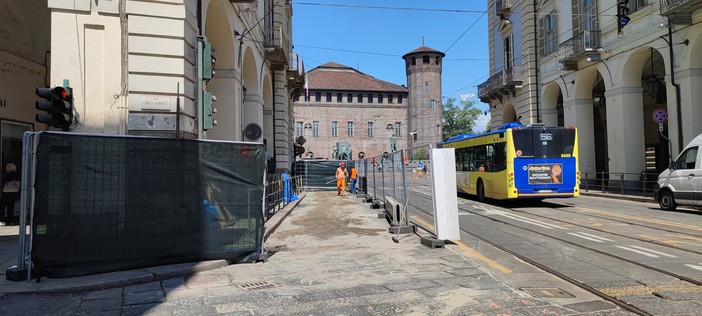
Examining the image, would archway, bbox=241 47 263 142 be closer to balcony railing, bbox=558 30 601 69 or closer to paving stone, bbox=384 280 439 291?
paving stone, bbox=384 280 439 291

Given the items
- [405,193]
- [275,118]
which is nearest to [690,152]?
[405,193]

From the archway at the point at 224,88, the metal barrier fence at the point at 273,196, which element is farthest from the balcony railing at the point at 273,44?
the metal barrier fence at the point at 273,196

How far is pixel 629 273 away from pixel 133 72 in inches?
396

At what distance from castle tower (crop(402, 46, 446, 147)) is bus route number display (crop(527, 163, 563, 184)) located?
215ft

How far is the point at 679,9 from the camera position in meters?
17.5

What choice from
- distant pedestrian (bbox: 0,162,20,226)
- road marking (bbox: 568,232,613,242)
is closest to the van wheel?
road marking (bbox: 568,232,613,242)

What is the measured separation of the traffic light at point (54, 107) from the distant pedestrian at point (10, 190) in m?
4.44

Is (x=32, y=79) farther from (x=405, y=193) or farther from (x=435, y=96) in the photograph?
(x=435, y=96)

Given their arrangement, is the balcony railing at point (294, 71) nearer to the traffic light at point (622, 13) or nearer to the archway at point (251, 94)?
the archway at point (251, 94)

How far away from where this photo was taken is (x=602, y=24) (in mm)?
23844

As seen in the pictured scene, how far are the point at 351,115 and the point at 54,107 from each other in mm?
80917

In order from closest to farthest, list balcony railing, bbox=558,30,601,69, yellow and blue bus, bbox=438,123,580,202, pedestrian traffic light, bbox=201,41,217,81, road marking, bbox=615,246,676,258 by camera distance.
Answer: road marking, bbox=615,246,676,258
pedestrian traffic light, bbox=201,41,217,81
yellow and blue bus, bbox=438,123,580,202
balcony railing, bbox=558,30,601,69

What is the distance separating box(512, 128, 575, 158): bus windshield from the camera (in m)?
16.5

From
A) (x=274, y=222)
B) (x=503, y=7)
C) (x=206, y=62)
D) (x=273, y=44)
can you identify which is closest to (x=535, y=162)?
(x=274, y=222)
